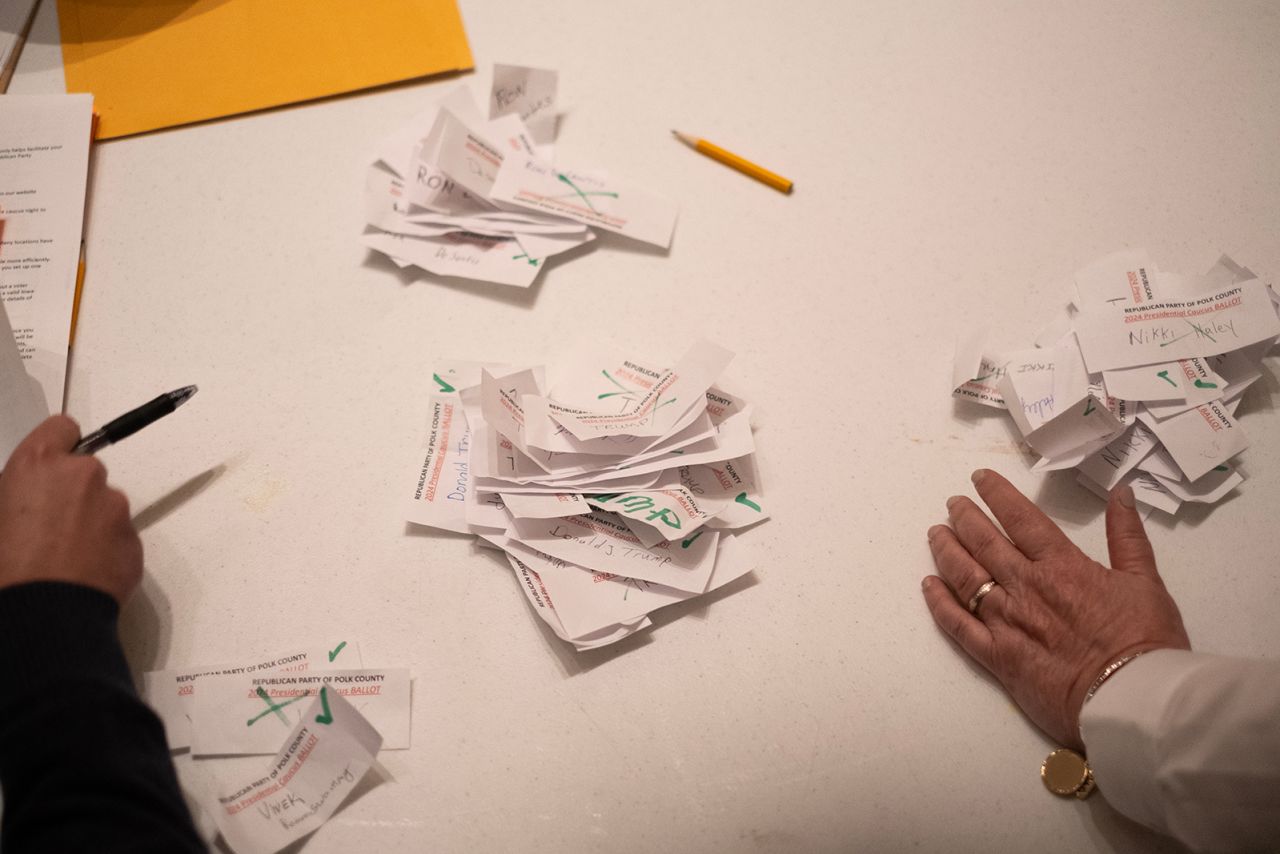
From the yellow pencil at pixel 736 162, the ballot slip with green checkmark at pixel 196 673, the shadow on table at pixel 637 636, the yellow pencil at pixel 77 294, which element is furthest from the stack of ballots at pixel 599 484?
the yellow pencil at pixel 77 294

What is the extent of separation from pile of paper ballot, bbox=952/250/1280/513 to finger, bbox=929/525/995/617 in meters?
0.12

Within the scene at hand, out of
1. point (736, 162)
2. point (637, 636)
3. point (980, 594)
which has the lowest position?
point (637, 636)

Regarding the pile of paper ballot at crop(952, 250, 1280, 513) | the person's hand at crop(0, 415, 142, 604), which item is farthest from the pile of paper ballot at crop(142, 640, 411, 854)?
the pile of paper ballot at crop(952, 250, 1280, 513)

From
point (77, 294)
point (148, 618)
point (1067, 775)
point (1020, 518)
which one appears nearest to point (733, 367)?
point (1020, 518)

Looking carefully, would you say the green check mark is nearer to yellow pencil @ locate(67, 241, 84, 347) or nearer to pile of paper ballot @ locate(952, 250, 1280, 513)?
yellow pencil @ locate(67, 241, 84, 347)

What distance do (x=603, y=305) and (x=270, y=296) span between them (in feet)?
1.14

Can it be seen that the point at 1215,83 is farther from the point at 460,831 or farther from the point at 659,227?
the point at 460,831

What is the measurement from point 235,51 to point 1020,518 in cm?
102

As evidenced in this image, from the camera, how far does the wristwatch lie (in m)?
0.70

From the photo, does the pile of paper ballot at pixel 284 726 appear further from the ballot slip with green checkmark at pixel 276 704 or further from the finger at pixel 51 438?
the finger at pixel 51 438

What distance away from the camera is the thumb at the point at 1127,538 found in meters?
0.75

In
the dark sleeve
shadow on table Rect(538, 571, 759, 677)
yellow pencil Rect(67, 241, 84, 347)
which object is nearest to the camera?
the dark sleeve

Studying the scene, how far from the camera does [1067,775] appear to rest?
706mm

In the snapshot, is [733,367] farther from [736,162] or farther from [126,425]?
[126,425]
